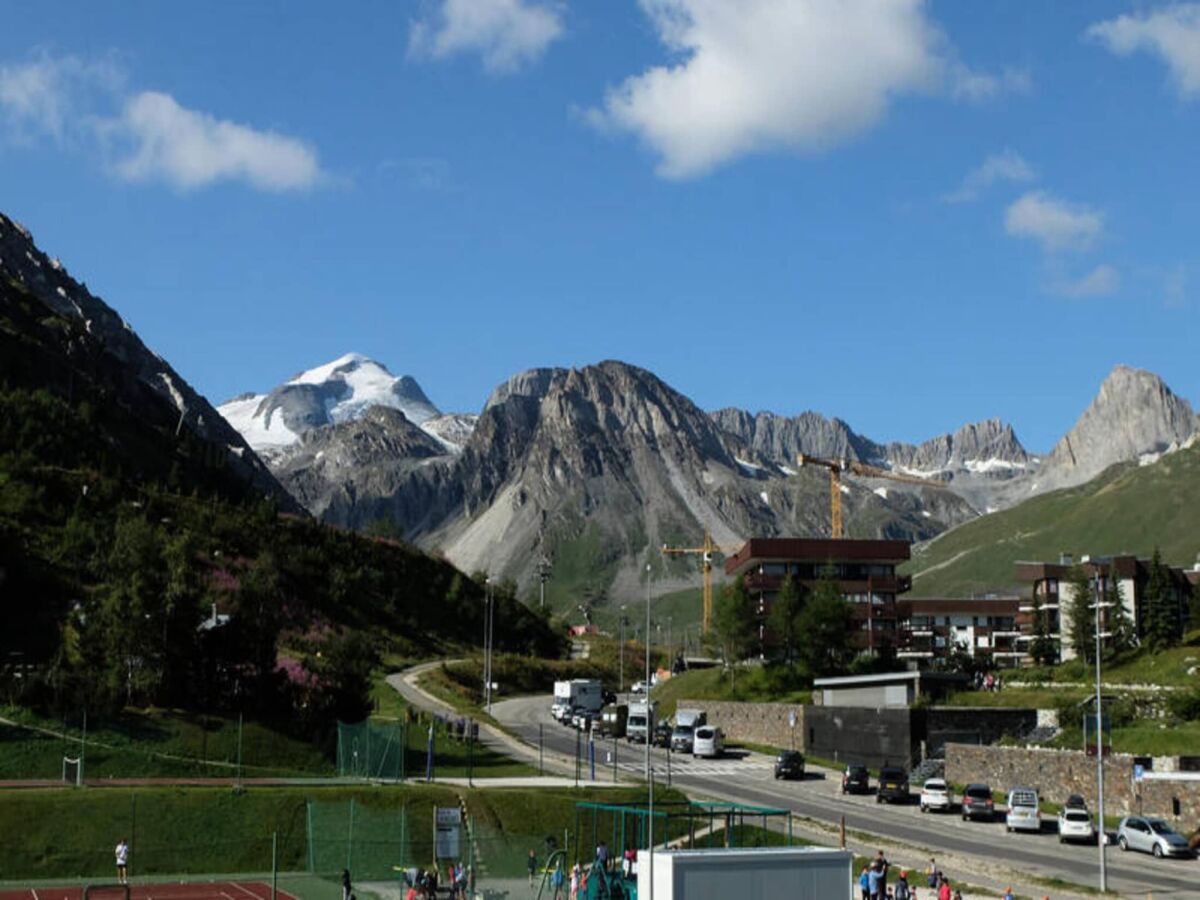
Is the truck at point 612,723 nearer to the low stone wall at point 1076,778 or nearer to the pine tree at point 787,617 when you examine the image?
the pine tree at point 787,617

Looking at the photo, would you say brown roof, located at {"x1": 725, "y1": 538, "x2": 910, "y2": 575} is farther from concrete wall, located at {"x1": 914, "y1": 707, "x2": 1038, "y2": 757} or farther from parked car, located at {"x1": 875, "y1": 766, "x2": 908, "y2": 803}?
parked car, located at {"x1": 875, "y1": 766, "x2": 908, "y2": 803}

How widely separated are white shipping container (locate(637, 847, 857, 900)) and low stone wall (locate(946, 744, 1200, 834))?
31316 mm

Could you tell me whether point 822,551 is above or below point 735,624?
above

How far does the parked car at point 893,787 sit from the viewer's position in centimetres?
6861

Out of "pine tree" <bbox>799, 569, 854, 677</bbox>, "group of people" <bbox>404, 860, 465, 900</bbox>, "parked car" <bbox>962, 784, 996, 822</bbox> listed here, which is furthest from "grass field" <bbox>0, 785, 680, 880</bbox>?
"pine tree" <bbox>799, 569, 854, 677</bbox>

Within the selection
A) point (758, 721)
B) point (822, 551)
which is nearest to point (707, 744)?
point (758, 721)

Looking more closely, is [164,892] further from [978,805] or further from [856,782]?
[856,782]

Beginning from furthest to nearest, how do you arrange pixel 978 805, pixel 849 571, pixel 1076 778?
pixel 849 571 → pixel 1076 778 → pixel 978 805

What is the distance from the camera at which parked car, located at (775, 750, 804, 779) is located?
76188 millimetres

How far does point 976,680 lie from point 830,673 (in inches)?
458

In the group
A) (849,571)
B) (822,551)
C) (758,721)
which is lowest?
(758,721)

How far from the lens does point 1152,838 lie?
179 feet

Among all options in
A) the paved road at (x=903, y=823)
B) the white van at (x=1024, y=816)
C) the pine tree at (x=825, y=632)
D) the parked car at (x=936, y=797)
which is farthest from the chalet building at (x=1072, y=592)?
the white van at (x=1024, y=816)

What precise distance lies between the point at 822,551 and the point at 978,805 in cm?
7095
